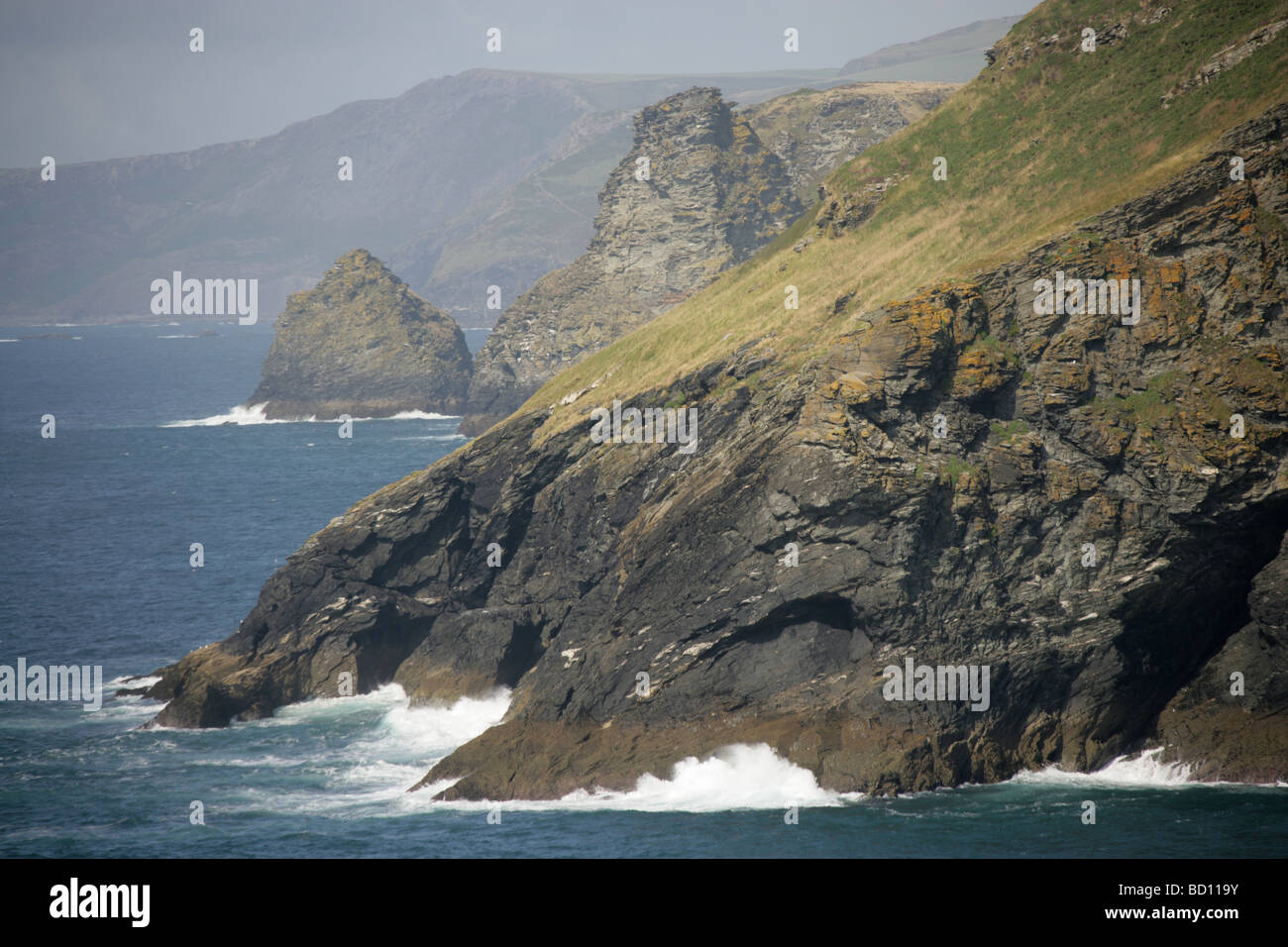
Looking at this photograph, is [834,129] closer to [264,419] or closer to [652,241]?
[652,241]

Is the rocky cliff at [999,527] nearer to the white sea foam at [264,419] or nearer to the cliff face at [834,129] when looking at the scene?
the white sea foam at [264,419]

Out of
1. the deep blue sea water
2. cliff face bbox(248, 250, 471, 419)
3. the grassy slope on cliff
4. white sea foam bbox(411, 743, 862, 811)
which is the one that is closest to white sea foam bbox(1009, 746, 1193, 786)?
the deep blue sea water

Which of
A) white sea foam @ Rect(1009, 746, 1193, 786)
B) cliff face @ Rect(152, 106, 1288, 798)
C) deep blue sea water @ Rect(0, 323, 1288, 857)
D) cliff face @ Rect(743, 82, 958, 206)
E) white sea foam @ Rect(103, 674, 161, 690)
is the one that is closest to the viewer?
deep blue sea water @ Rect(0, 323, 1288, 857)

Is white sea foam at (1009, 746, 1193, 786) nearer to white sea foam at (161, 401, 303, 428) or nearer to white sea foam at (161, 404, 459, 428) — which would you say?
white sea foam at (161, 404, 459, 428)

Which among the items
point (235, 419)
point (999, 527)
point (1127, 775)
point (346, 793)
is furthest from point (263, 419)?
point (1127, 775)

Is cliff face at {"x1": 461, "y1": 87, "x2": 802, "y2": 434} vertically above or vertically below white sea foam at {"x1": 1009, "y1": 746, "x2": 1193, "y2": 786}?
above

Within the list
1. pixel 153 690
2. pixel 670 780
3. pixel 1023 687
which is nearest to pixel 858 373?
pixel 1023 687

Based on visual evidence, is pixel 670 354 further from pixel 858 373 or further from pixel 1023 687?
pixel 1023 687
